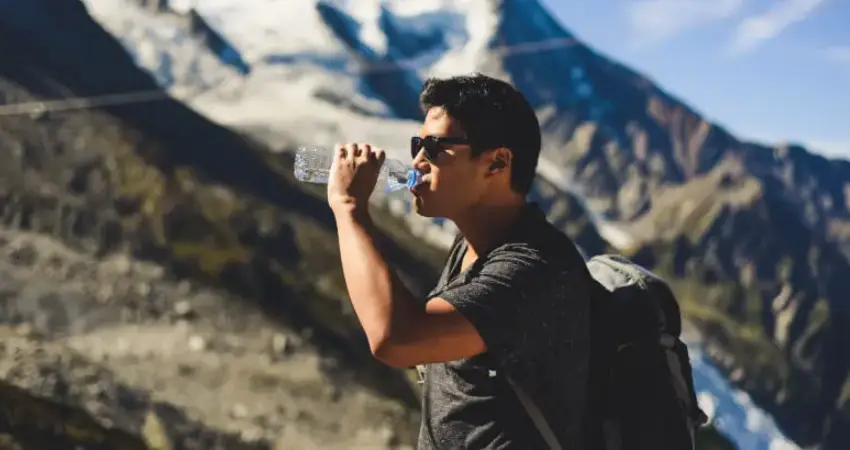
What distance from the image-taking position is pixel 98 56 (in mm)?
58812

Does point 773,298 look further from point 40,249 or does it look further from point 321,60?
point 40,249

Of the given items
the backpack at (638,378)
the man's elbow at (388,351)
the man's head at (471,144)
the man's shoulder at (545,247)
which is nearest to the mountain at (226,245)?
the man's head at (471,144)

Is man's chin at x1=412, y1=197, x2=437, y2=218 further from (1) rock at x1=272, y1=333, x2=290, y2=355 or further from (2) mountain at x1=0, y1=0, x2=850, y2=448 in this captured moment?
(1) rock at x1=272, y1=333, x2=290, y2=355

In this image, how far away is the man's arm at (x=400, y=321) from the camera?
2129mm

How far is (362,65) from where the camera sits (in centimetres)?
12450

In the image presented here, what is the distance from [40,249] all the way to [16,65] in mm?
24408

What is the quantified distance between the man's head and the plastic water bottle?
0.82 ft

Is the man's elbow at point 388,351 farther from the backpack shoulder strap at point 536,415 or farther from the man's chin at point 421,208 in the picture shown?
the man's chin at point 421,208

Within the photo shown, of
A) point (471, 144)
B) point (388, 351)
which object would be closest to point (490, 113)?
point (471, 144)

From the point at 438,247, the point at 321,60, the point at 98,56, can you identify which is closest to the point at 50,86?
the point at 98,56

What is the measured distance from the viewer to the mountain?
21.5 meters

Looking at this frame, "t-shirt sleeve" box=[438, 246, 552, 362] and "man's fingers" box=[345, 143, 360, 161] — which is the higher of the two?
"man's fingers" box=[345, 143, 360, 161]

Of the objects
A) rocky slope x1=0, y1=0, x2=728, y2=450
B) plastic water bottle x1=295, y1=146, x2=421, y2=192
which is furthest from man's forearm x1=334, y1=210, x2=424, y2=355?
rocky slope x1=0, y1=0, x2=728, y2=450

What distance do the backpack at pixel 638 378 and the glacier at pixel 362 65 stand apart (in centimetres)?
5224
